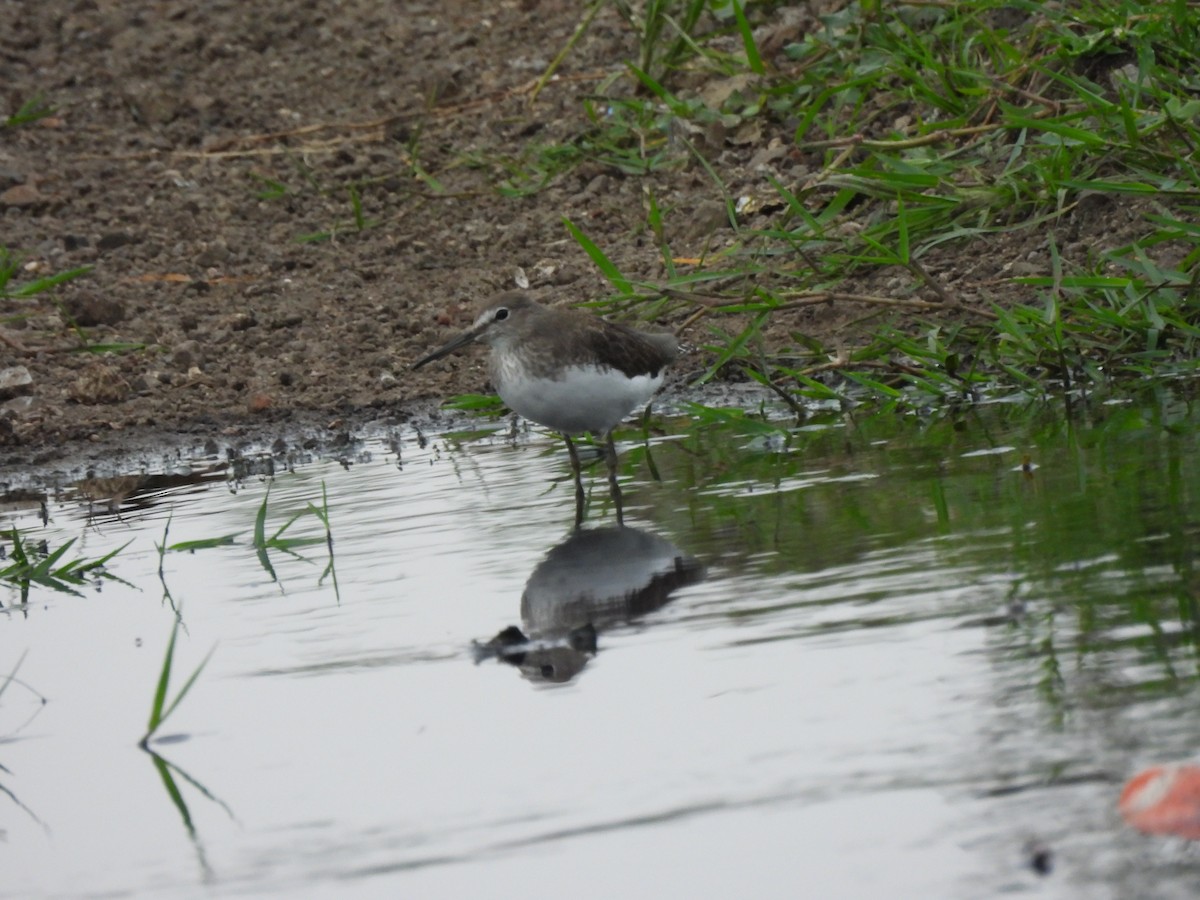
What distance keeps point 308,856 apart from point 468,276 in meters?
7.91

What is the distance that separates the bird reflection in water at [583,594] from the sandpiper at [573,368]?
1.12 metres

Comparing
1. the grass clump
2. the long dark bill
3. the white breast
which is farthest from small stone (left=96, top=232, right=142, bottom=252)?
the white breast

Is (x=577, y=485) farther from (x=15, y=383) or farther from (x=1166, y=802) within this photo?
(x=1166, y=802)

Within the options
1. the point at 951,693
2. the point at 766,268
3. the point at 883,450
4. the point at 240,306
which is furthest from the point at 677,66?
the point at 951,693

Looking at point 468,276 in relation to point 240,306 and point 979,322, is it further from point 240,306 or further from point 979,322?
point 979,322

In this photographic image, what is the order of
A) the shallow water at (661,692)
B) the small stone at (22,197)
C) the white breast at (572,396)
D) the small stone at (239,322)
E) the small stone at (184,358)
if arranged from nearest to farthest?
the shallow water at (661,692)
the white breast at (572,396)
the small stone at (184,358)
the small stone at (239,322)
the small stone at (22,197)

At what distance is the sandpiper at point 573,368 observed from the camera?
24.6 ft

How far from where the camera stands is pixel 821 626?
4402 mm

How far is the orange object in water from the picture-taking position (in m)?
2.91

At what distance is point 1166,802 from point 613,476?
4.40 metres

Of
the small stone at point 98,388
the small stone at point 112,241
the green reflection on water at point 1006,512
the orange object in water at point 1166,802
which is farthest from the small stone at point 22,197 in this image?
the orange object in water at point 1166,802

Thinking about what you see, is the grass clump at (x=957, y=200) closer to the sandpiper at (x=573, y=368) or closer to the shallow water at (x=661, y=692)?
the sandpiper at (x=573, y=368)

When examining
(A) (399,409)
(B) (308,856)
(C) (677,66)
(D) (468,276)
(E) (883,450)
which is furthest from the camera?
(C) (677,66)

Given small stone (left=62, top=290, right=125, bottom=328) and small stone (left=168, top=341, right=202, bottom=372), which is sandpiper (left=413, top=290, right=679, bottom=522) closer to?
small stone (left=168, top=341, right=202, bottom=372)
